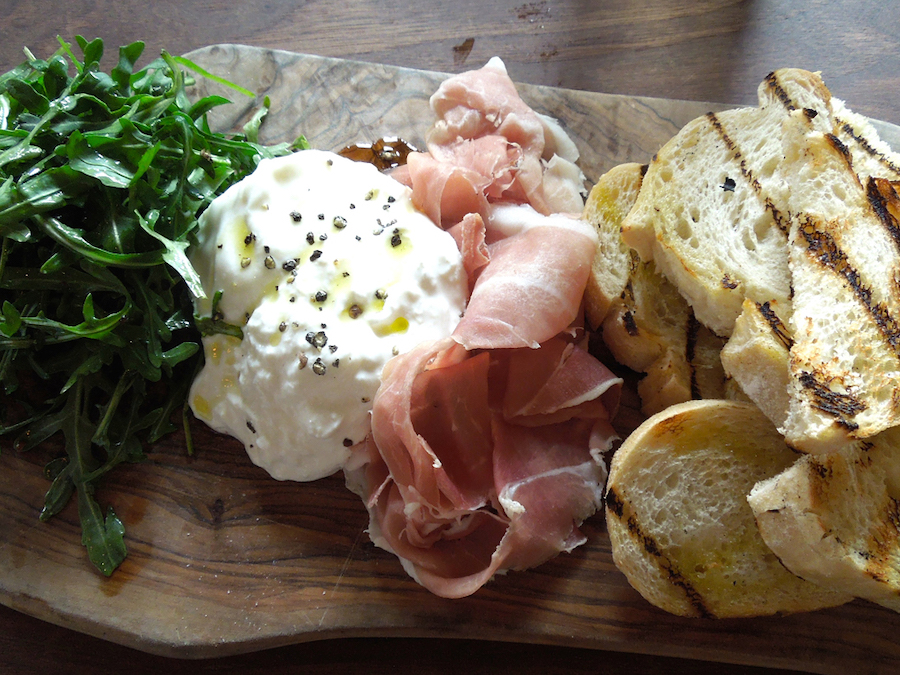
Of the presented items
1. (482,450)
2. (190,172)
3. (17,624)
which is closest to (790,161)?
(482,450)

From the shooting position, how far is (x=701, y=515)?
4.99 feet

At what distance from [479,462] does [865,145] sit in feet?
4.40

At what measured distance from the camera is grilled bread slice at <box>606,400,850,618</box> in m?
1.49

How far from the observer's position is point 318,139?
2105mm

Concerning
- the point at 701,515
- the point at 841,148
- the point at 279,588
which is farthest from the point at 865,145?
the point at 279,588

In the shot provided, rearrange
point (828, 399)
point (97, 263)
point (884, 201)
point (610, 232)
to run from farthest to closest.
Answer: point (610, 232) → point (97, 263) → point (884, 201) → point (828, 399)

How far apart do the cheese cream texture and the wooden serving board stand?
18cm

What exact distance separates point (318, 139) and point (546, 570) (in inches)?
61.3

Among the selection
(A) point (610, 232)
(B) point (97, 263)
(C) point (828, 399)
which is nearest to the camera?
(C) point (828, 399)

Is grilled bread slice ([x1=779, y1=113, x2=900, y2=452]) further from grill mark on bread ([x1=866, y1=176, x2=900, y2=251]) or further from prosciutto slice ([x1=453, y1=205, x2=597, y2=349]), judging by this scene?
prosciutto slice ([x1=453, y1=205, x2=597, y2=349])

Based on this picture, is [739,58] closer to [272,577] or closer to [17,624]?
[272,577]

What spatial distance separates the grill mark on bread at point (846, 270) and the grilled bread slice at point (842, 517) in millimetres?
238

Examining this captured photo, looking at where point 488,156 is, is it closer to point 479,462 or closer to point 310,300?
point 310,300

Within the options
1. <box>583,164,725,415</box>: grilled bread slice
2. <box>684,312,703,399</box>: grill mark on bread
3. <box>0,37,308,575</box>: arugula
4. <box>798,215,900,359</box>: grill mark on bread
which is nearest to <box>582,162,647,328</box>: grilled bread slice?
<box>583,164,725,415</box>: grilled bread slice
